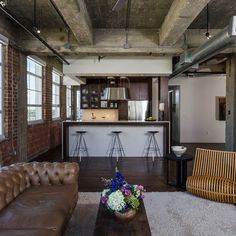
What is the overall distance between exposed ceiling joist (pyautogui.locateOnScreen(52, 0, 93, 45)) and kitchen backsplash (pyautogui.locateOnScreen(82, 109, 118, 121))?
575 cm

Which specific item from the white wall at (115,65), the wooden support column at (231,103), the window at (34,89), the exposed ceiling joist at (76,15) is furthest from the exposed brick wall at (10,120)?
the wooden support column at (231,103)

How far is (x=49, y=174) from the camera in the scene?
3.25m

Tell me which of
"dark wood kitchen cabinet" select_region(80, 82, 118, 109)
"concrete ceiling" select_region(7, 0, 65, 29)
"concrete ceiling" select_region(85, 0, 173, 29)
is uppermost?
"concrete ceiling" select_region(7, 0, 65, 29)

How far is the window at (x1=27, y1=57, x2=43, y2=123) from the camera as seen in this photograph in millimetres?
6859

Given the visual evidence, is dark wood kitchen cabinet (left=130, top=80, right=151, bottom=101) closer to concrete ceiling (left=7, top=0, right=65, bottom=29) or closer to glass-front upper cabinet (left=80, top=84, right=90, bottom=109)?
glass-front upper cabinet (left=80, top=84, right=90, bottom=109)

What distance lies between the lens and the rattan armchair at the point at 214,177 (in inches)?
140

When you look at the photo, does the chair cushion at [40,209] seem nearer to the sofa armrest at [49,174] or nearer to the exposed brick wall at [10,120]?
the sofa armrest at [49,174]

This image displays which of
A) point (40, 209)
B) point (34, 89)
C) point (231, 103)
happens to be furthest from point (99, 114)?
point (40, 209)

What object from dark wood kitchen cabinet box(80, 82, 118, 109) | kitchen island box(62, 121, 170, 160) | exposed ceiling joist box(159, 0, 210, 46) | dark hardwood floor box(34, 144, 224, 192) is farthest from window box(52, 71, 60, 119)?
exposed ceiling joist box(159, 0, 210, 46)

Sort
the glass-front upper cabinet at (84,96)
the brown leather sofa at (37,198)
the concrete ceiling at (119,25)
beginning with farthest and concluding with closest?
the glass-front upper cabinet at (84,96) < the concrete ceiling at (119,25) < the brown leather sofa at (37,198)

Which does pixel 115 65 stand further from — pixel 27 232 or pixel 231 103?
pixel 27 232

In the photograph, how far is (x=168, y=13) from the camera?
4324mm

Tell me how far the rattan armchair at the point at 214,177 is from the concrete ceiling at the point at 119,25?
2.18 meters

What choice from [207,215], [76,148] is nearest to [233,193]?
[207,215]
